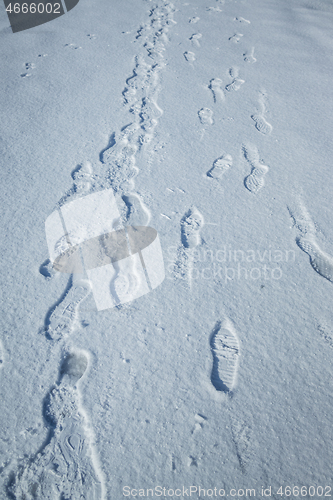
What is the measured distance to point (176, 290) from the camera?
98 centimetres

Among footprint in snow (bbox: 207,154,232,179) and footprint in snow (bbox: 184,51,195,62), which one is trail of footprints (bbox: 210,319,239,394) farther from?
footprint in snow (bbox: 184,51,195,62)

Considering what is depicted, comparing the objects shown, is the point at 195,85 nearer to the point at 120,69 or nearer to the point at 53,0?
the point at 120,69

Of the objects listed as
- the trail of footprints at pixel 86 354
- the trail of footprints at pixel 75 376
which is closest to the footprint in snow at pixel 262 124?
the trail of footprints at pixel 86 354

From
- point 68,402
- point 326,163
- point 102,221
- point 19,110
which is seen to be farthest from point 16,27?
point 68,402

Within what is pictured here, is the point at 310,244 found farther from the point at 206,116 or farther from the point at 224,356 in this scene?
the point at 206,116

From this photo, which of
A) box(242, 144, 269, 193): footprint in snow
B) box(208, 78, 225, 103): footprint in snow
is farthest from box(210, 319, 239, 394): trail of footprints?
box(208, 78, 225, 103): footprint in snow

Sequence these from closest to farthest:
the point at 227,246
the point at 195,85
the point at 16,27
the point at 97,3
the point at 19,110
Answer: the point at 227,246
the point at 19,110
the point at 195,85
the point at 16,27
the point at 97,3

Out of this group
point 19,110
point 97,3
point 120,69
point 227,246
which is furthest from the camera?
point 97,3

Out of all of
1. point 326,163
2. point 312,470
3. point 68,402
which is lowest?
point 312,470

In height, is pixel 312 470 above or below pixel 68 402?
below

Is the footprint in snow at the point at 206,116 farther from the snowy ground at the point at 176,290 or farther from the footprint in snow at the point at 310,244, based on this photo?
the footprint in snow at the point at 310,244

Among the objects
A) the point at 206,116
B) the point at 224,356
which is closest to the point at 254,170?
the point at 206,116

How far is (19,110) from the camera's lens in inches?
63.1

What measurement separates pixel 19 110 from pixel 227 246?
1.28m
